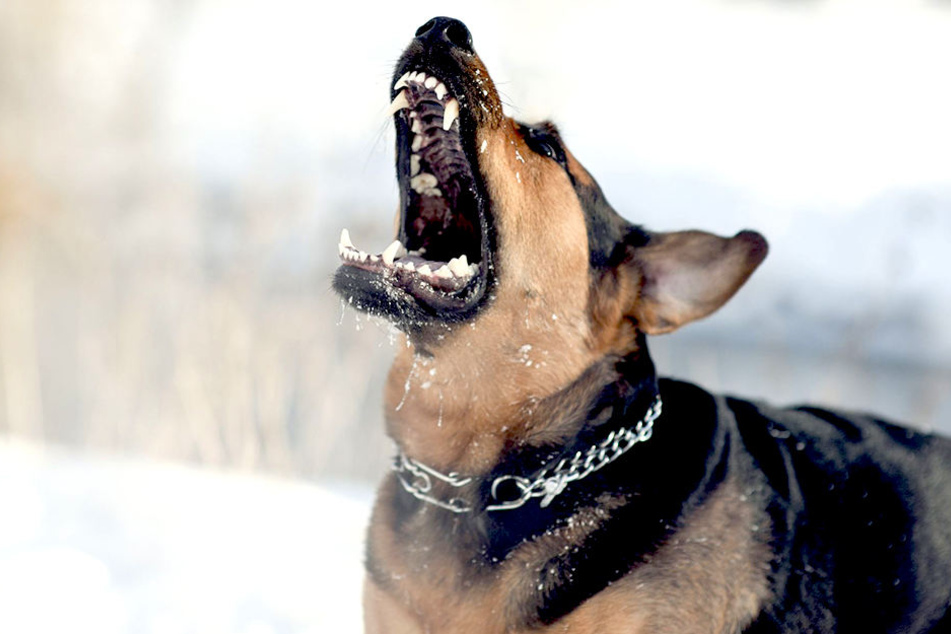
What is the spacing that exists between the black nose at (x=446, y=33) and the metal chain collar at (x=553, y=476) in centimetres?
139

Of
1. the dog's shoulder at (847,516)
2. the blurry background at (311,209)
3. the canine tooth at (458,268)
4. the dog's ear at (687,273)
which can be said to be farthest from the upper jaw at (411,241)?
the blurry background at (311,209)

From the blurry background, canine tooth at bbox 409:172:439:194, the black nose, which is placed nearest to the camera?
the black nose

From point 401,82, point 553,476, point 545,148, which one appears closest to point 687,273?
point 545,148

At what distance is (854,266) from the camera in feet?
26.8

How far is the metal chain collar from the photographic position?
9.02 feet

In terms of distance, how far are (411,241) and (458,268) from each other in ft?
1.76

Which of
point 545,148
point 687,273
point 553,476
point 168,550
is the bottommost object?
point 168,550

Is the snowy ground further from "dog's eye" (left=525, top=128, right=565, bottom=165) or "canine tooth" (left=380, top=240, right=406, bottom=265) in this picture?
"dog's eye" (left=525, top=128, right=565, bottom=165)

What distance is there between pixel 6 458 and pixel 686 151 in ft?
25.2

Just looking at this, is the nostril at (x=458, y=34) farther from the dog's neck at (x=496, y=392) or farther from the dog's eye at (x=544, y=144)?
the dog's neck at (x=496, y=392)

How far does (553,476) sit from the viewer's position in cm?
277

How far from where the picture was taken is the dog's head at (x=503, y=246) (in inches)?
106

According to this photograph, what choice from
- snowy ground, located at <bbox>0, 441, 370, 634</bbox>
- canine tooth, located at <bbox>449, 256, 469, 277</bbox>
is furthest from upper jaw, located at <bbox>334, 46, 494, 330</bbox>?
snowy ground, located at <bbox>0, 441, 370, 634</bbox>

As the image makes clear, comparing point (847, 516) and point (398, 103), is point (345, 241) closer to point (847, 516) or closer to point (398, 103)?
point (398, 103)
